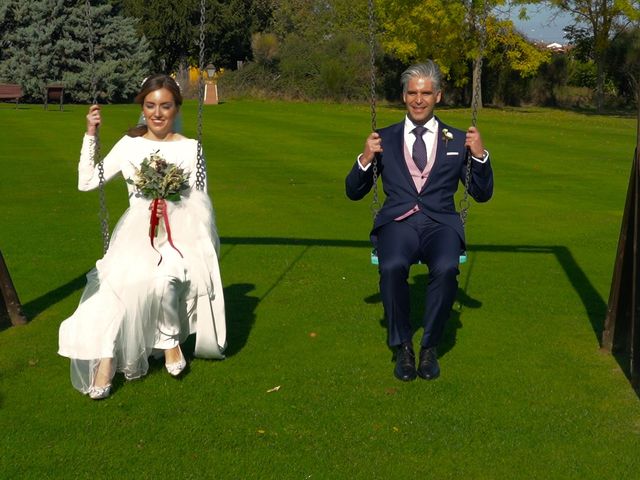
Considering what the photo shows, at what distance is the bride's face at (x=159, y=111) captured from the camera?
18.4ft

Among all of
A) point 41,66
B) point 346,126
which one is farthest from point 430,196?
point 41,66

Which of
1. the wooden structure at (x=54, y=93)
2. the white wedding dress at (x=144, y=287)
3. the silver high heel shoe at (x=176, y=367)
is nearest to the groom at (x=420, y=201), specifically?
the white wedding dress at (x=144, y=287)

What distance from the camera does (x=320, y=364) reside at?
19.1 feet

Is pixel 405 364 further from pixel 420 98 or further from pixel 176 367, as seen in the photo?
pixel 420 98

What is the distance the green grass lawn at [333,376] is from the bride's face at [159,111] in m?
1.43

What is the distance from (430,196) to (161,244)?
1665mm

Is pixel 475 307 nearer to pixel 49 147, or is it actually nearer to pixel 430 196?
pixel 430 196

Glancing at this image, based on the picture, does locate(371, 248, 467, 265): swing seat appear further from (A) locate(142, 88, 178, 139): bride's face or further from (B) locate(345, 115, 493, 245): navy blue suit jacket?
(A) locate(142, 88, 178, 139): bride's face

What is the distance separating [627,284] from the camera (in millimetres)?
5914

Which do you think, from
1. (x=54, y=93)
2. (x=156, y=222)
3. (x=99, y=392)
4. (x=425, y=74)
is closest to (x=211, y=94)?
(x=54, y=93)

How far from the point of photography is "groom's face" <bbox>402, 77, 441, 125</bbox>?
18.7 feet

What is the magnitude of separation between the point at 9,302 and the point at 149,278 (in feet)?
5.69

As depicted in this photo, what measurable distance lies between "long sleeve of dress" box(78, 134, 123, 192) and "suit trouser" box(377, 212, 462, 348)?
1.67 metres

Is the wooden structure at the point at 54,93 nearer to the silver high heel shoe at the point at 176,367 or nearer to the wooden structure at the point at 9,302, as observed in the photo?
the wooden structure at the point at 9,302
